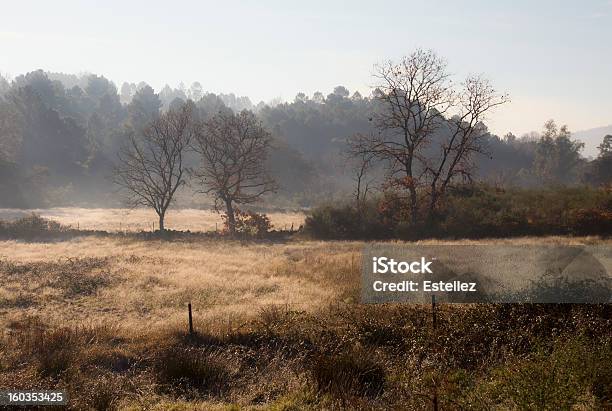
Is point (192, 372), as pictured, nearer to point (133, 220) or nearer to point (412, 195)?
point (412, 195)

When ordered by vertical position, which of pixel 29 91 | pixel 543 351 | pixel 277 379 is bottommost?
pixel 277 379

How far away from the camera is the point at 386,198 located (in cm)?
3541

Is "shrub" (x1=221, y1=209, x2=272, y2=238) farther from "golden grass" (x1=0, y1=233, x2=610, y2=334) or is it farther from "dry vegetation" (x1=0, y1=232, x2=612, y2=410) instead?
"dry vegetation" (x1=0, y1=232, x2=612, y2=410)

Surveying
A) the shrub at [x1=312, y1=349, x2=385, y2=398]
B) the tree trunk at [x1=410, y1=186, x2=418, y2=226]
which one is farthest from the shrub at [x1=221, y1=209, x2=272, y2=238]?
the shrub at [x1=312, y1=349, x2=385, y2=398]

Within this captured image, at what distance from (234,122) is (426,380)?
35.6 metres

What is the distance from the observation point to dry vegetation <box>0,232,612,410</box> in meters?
7.77

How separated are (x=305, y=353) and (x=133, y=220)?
44.1 m

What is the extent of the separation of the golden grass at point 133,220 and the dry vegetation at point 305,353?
27263 mm

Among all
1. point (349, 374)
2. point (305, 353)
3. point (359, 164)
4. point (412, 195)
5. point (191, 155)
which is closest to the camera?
point (349, 374)

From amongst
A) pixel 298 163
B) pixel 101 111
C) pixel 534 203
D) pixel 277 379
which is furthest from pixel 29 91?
pixel 277 379

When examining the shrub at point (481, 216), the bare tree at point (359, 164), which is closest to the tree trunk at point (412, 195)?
the shrub at point (481, 216)

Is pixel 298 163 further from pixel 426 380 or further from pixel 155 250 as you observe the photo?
pixel 426 380

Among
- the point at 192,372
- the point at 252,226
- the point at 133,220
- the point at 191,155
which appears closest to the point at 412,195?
the point at 252,226

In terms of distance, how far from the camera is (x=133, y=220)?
164ft
